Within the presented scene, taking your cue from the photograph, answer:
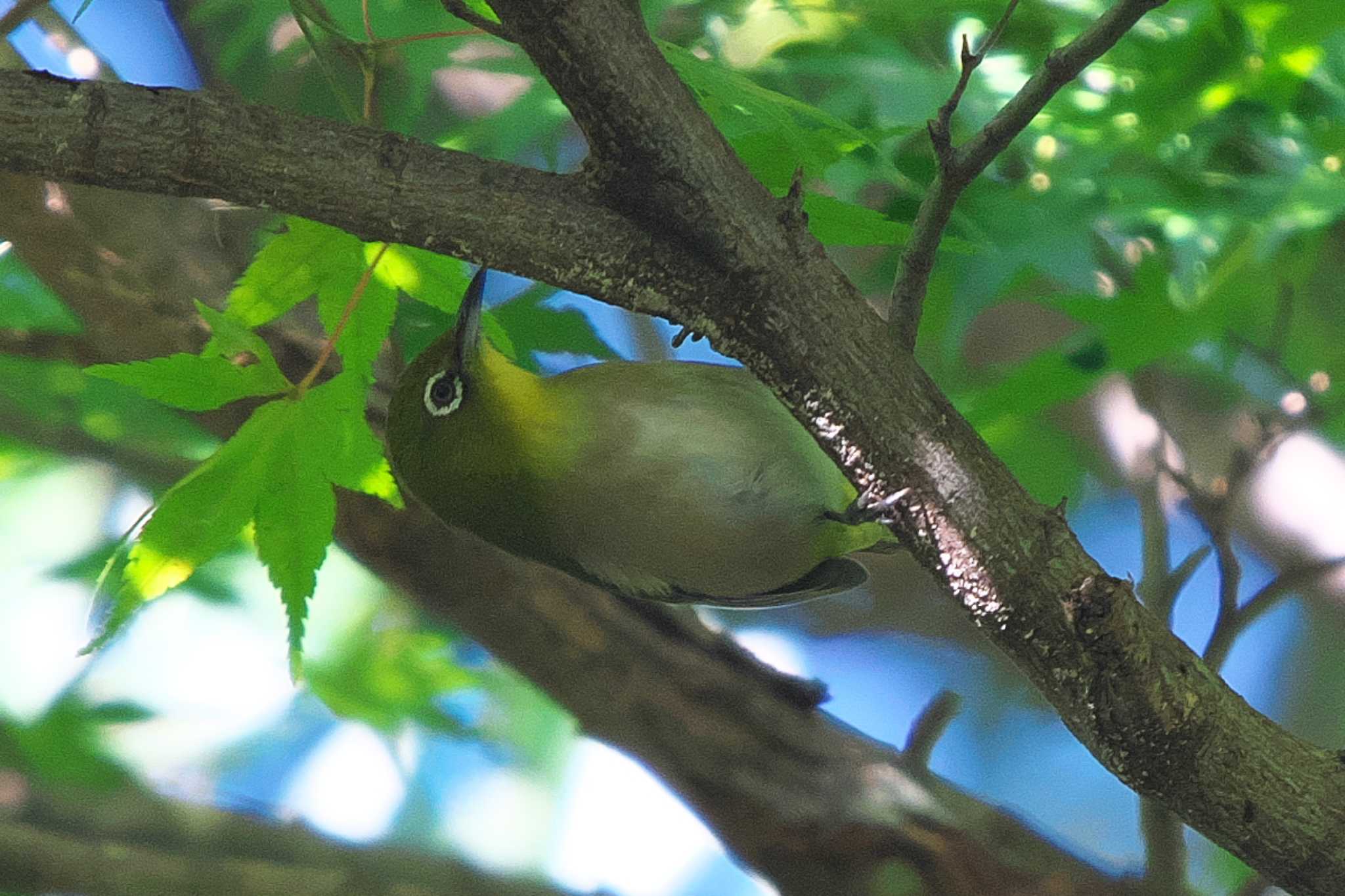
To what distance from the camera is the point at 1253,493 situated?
462 centimetres

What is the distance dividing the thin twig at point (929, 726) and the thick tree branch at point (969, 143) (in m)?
1.71

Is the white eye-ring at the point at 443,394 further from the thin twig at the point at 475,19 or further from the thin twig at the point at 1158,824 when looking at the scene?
the thin twig at the point at 1158,824

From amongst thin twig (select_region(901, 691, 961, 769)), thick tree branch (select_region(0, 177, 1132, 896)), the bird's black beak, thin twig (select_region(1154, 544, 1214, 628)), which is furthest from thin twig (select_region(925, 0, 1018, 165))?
thick tree branch (select_region(0, 177, 1132, 896))

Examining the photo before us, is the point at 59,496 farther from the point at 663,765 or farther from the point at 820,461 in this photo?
the point at 820,461

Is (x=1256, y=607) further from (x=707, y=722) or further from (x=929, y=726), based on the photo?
(x=707, y=722)

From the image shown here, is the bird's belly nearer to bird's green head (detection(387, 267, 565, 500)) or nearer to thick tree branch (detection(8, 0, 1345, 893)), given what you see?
bird's green head (detection(387, 267, 565, 500))

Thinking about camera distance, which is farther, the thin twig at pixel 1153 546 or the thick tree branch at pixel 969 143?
the thin twig at pixel 1153 546

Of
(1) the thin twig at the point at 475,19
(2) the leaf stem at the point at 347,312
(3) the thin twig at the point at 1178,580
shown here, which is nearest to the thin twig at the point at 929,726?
(3) the thin twig at the point at 1178,580

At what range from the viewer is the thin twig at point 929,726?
3.25 meters

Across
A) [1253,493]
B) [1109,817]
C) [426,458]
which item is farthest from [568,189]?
Result: [1109,817]

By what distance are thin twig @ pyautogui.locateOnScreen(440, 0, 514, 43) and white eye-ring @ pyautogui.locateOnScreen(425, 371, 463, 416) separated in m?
1.04

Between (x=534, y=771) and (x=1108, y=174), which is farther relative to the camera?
(x=534, y=771)

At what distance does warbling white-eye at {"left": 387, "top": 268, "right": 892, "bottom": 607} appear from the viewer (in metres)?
2.47

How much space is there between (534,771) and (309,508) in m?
4.98
